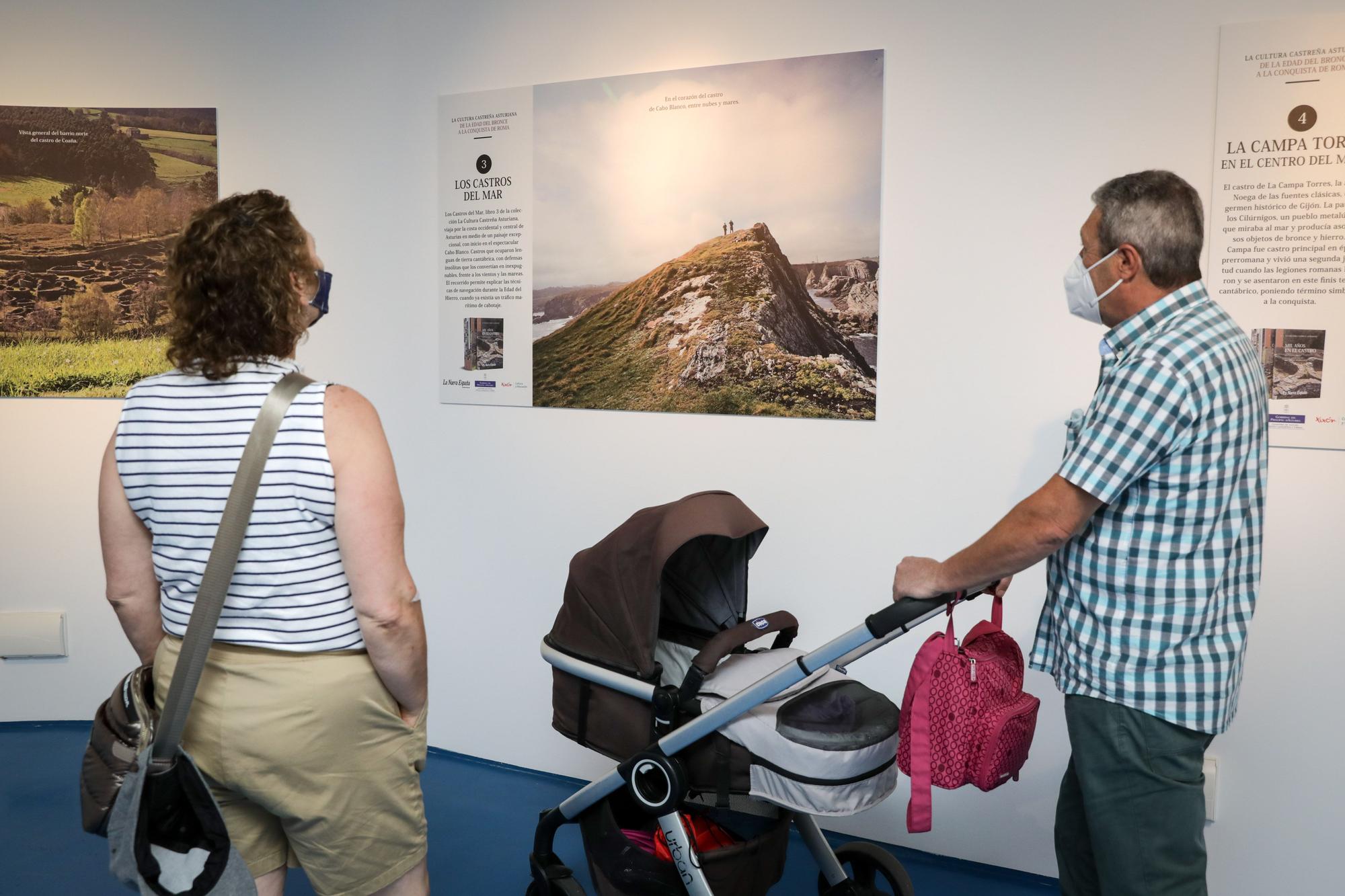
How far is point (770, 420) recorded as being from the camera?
312 cm

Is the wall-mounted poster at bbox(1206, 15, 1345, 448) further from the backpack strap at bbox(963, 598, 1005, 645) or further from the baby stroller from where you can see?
the baby stroller

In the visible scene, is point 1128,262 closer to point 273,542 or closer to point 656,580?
point 656,580

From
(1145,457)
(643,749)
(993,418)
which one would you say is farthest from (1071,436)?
(643,749)

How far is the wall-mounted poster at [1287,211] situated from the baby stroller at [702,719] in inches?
53.0

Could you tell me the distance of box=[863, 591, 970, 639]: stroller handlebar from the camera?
5.93ft

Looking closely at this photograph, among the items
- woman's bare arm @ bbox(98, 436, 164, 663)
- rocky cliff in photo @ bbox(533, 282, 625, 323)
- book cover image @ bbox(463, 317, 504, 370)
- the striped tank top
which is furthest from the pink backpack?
book cover image @ bbox(463, 317, 504, 370)

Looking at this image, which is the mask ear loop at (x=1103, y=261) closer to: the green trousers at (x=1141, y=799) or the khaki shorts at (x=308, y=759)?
the green trousers at (x=1141, y=799)

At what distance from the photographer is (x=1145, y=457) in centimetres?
164

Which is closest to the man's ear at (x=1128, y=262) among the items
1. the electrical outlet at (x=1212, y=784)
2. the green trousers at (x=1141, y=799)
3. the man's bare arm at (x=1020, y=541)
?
the man's bare arm at (x=1020, y=541)

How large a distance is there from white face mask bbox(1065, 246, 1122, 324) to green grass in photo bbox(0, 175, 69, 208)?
389 cm

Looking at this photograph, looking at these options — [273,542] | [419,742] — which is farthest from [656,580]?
[273,542]

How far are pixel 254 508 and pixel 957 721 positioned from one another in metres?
1.31

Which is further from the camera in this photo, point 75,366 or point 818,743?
point 75,366

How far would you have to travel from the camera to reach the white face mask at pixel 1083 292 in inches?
73.2
